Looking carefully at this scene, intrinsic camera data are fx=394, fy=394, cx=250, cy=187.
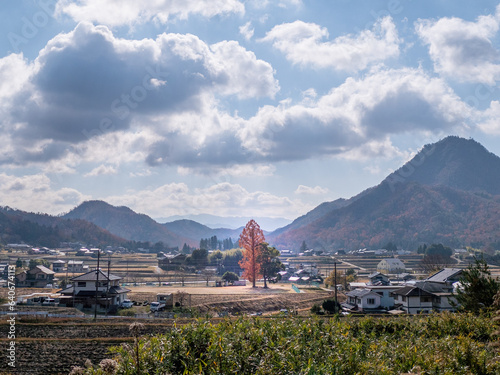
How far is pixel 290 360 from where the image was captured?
32.9 ft

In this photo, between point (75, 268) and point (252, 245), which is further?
point (75, 268)

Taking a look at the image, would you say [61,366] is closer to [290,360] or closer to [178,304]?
[290,360]

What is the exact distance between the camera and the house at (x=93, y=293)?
5153 centimetres

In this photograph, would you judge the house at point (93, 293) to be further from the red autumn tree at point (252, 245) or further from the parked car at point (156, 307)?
the red autumn tree at point (252, 245)

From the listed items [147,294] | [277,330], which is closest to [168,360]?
[277,330]

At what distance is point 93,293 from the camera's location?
52.8 m

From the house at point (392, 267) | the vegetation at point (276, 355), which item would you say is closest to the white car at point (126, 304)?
the vegetation at point (276, 355)

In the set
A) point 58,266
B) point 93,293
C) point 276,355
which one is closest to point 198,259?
point 58,266

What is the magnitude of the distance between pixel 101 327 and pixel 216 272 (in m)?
91.9

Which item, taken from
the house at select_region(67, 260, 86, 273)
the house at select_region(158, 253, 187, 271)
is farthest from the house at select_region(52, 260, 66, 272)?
the house at select_region(158, 253, 187, 271)

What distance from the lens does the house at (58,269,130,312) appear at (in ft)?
169

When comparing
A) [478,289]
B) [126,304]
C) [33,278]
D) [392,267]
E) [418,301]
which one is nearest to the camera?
[478,289]

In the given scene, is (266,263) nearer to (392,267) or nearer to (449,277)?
(449,277)

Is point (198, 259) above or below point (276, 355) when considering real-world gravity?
below
